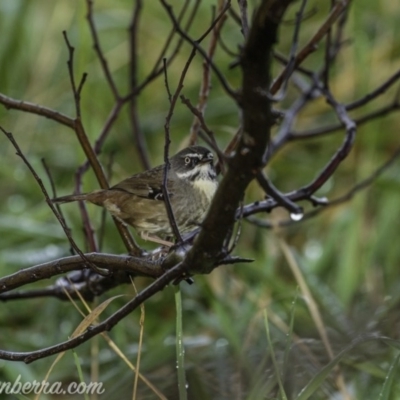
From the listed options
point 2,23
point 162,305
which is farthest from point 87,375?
point 2,23

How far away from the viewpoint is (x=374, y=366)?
12.4ft

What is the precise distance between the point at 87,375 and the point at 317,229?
209cm

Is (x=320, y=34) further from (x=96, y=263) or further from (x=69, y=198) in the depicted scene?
(x=96, y=263)

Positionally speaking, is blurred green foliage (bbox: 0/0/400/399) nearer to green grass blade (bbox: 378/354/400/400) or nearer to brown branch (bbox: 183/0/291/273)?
green grass blade (bbox: 378/354/400/400)

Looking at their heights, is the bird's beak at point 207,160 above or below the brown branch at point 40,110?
below

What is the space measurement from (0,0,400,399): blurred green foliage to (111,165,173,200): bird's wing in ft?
0.57

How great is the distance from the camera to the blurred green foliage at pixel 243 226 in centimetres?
414

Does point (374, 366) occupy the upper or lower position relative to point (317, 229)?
lower

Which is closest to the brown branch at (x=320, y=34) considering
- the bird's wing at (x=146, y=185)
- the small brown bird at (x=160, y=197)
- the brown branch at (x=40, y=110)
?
the small brown bird at (x=160, y=197)

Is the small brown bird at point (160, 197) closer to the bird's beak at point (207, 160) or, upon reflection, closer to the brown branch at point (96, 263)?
the bird's beak at point (207, 160)

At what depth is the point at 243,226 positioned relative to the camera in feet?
18.3

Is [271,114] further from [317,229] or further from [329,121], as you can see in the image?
[329,121]

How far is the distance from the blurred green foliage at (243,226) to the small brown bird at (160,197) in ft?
0.74

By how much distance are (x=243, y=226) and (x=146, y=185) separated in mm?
2054
